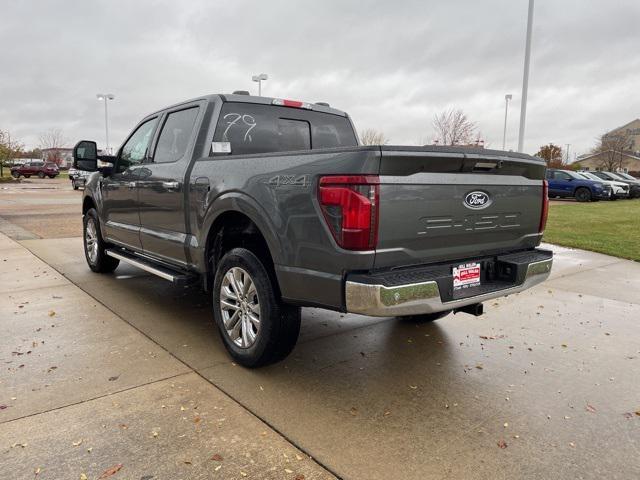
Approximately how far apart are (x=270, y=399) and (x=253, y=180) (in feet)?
4.67

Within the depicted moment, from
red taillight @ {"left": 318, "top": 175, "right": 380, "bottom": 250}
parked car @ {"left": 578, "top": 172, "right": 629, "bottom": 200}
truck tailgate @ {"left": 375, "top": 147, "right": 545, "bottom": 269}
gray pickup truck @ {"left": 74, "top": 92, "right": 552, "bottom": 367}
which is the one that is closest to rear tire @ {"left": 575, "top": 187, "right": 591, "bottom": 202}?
parked car @ {"left": 578, "top": 172, "right": 629, "bottom": 200}

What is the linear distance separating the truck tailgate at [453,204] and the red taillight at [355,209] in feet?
0.17

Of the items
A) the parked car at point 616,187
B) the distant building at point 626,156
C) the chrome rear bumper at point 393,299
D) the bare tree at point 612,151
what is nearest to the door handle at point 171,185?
the chrome rear bumper at point 393,299

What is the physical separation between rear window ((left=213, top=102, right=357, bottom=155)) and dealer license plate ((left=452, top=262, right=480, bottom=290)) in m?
2.06

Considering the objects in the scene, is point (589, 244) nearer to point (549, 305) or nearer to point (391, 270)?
point (549, 305)

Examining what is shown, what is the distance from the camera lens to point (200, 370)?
3547mm

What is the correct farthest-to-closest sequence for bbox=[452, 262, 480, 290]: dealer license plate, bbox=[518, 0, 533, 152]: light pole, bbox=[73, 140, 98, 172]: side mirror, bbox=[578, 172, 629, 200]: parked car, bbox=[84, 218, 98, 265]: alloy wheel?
bbox=[578, 172, 629, 200]: parked car < bbox=[518, 0, 533, 152]: light pole < bbox=[84, 218, 98, 265]: alloy wheel < bbox=[73, 140, 98, 172]: side mirror < bbox=[452, 262, 480, 290]: dealer license plate

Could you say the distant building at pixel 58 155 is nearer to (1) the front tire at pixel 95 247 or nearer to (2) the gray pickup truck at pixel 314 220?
(1) the front tire at pixel 95 247

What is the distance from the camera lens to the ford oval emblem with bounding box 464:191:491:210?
319 cm

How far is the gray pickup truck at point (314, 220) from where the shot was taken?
2785 mm

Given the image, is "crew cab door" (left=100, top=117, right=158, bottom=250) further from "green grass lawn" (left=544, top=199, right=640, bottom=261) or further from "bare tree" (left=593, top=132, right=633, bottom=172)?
"bare tree" (left=593, top=132, right=633, bottom=172)

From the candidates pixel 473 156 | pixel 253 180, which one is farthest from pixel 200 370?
pixel 473 156

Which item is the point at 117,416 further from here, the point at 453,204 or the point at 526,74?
the point at 526,74

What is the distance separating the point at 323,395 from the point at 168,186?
2.31 meters
